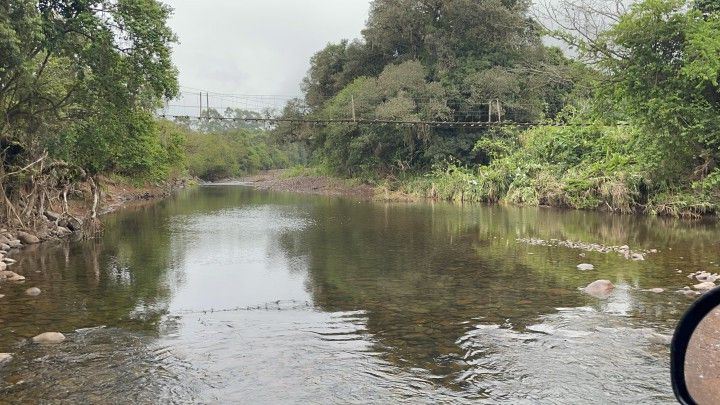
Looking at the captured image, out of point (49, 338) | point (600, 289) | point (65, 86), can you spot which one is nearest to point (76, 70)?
point (65, 86)

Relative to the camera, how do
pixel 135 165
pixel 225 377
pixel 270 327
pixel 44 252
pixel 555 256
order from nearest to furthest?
pixel 225 377 → pixel 270 327 → pixel 555 256 → pixel 44 252 → pixel 135 165

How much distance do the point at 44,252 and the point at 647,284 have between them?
1470 cm

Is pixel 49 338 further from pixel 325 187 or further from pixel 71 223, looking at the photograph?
pixel 325 187

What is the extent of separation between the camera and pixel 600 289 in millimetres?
10695

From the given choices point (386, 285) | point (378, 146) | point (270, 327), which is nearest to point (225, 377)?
point (270, 327)

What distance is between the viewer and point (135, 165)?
32.2 meters

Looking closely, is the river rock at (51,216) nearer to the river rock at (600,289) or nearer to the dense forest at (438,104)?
the dense forest at (438,104)

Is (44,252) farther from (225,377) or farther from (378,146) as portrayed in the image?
(378,146)

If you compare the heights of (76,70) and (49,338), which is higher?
(76,70)

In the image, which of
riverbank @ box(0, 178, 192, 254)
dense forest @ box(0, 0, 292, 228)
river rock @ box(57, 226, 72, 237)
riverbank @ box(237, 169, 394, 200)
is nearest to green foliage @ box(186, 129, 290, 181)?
riverbank @ box(237, 169, 394, 200)

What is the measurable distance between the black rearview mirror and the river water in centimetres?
367

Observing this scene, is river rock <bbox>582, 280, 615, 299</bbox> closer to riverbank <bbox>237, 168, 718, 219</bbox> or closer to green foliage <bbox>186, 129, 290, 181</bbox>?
riverbank <bbox>237, 168, 718, 219</bbox>

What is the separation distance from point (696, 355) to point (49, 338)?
25.2ft

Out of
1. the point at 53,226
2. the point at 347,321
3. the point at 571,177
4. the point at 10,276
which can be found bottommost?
the point at 347,321
